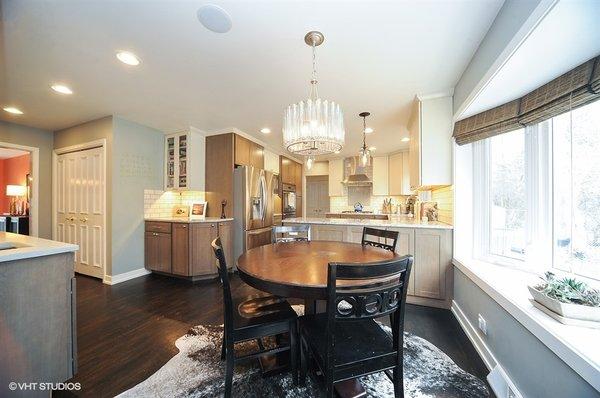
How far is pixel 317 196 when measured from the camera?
661cm

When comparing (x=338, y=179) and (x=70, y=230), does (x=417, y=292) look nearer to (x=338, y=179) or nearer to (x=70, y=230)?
(x=338, y=179)

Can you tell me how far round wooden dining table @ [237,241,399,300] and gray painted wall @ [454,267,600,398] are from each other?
0.77 m

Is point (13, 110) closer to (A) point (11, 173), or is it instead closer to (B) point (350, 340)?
(A) point (11, 173)

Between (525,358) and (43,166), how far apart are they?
623cm

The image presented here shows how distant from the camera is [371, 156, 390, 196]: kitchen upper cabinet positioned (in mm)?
5434

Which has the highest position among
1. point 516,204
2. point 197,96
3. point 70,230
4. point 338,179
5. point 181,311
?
point 197,96

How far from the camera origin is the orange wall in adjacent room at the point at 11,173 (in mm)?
5070

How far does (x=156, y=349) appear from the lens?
5.74 feet

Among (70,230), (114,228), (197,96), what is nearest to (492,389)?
(197,96)

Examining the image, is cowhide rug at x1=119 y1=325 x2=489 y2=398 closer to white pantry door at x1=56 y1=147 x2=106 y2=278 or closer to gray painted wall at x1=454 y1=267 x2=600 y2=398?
gray painted wall at x1=454 y1=267 x2=600 y2=398

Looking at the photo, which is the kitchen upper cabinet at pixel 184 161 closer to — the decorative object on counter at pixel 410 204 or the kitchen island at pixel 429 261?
the kitchen island at pixel 429 261

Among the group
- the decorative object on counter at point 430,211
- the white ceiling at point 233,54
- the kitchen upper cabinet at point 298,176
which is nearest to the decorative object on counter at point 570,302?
the white ceiling at point 233,54

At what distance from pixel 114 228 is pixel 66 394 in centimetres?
236

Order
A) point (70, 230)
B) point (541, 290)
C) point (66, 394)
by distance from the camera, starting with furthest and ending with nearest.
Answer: point (70, 230), point (66, 394), point (541, 290)
